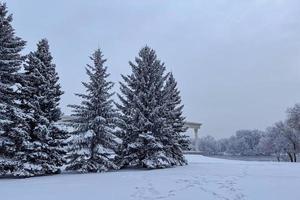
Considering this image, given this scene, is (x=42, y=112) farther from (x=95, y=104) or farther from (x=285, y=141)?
(x=285, y=141)

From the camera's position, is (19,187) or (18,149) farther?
(18,149)

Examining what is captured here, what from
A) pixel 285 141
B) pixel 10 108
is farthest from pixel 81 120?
pixel 285 141

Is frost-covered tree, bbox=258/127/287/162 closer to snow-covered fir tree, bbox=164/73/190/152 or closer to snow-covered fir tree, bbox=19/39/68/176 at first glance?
snow-covered fir tree, bbox=164/73/190/152

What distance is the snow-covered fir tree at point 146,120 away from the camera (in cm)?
1783

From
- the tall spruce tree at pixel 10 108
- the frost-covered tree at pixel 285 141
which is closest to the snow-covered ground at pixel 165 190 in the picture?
the tall spruce tree at pixel 10 108

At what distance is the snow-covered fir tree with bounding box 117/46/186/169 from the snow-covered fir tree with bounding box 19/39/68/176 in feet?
13.1

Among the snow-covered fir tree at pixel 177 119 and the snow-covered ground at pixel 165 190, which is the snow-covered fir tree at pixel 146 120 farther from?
the snow-covered ground at pixel 165 190

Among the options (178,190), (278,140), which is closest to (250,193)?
(178,190)

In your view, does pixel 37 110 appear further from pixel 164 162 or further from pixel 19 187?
pixel 164 162

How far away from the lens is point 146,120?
59.6 feet

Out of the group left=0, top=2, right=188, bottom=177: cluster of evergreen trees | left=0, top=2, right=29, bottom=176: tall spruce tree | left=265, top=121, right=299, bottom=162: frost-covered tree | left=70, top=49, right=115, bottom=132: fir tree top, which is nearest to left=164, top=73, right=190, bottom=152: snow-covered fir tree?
left=0, top=2, right=188, bottom=177: cluster of evergreen trees

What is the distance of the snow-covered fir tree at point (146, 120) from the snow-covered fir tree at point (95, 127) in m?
1.22

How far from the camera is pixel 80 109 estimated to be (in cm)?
1686

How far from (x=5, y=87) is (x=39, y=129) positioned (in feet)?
8.30
